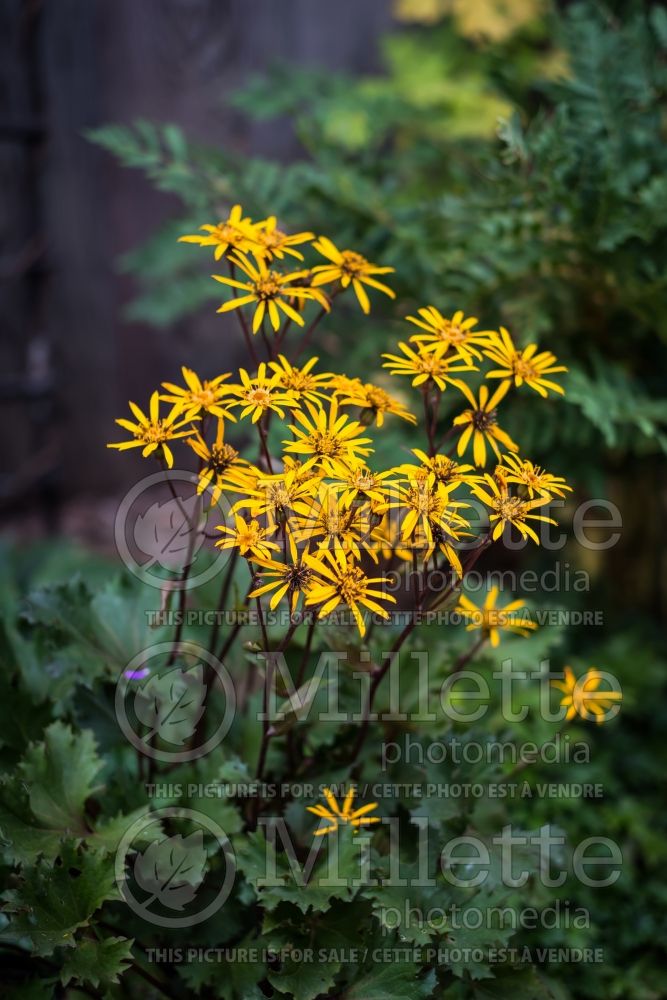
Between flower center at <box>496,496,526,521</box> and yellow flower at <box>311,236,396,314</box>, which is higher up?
yellow flower at <box>311,236,396,314</box>

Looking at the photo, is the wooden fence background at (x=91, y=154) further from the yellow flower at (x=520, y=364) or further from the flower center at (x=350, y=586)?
the flower center at (x=350, y=586)

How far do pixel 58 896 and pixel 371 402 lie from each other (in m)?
0.83

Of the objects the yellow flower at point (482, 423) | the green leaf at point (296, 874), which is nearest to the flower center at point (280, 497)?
the yellow flower at point (482, 423)

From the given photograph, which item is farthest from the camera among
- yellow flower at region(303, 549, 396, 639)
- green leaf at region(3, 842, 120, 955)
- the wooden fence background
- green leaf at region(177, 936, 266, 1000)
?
the wooden fence background

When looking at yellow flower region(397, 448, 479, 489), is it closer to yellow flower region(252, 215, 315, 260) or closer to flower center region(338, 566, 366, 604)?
flower center region(338, 566, 366, 604)

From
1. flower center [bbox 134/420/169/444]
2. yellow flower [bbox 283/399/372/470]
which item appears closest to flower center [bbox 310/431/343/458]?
yellow flower [bbox 283/399/372/470]

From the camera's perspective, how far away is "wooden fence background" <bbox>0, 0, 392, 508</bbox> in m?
3.29

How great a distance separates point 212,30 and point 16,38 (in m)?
0.72

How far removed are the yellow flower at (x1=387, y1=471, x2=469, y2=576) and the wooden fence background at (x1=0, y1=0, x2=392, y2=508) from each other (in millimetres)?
2568

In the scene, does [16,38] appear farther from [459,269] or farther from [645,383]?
[645,383]

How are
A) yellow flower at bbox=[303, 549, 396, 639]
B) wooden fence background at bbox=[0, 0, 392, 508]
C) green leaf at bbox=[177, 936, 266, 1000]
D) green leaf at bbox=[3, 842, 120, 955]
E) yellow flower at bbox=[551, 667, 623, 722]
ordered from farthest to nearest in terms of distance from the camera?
wooden fence background at bbox=[0, 0, 392, 508] < yellow flower at bbox=[551, 667, 623, 722] < green leaf at bbox=[177, 936, 266, 1000] < green leaf at bbox=[3, 842, 120, 955] < yellow flower at bbox=[303, 549, 396, 639]

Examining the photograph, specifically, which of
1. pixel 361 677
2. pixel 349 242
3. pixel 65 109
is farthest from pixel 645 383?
pixel 65 109

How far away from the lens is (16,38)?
3.28 metres

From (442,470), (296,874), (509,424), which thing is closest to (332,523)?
(442,470)
